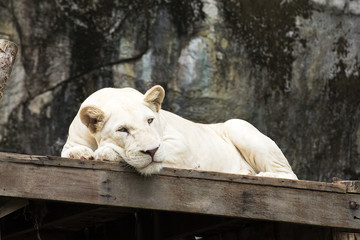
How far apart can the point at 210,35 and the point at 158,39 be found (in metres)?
0.69

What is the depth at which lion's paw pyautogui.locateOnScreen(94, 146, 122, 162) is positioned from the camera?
546 centimetres

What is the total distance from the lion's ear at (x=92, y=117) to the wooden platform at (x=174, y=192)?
0.59 meters

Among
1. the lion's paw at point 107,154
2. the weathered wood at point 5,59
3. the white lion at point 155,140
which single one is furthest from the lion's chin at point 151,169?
the weathered wood at point 5,59

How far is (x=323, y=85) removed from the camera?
1140cm

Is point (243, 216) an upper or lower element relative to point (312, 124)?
lower

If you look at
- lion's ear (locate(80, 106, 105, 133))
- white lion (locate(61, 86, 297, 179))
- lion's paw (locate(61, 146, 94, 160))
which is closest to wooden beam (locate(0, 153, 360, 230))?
white lion (locate(61, 86, 297, 179))

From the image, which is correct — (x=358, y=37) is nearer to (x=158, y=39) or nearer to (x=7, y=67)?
(x=158, y=39)

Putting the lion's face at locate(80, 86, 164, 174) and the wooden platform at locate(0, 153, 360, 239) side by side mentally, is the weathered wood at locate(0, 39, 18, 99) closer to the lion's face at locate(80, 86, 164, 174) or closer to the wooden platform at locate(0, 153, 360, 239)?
the lion's face at locate(80, 86, 164, 174)

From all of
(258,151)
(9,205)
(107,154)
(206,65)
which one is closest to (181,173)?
(107,154)

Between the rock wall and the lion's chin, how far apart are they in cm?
555

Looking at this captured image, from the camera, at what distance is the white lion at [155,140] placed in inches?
216

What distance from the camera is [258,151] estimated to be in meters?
6.84

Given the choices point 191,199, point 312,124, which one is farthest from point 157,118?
point 312,124

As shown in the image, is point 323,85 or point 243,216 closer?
point 243,216
